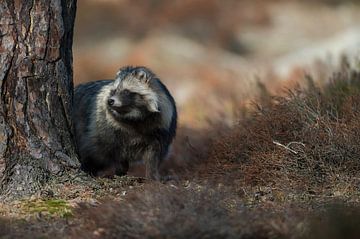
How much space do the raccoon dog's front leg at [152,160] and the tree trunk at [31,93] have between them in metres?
1.56

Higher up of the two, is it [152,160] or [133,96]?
[133,96]

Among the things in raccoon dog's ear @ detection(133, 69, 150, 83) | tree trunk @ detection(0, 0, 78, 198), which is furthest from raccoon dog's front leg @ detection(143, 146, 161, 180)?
tree trunk @ detection(0, 0, 78, 198)

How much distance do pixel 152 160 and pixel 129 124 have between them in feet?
1.57

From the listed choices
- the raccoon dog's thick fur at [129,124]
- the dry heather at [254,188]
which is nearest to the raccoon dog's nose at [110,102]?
the raccoon dog's thick fur at [129,124]

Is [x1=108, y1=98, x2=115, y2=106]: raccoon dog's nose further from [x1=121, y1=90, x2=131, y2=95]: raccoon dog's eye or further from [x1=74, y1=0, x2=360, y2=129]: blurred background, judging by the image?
[x1=74, y1=0, x2=360, y2=129]: blurred background

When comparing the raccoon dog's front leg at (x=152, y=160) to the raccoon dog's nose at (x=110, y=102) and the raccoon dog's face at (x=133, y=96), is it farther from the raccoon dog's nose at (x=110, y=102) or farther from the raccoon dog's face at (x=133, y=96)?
the raccoon dog's nose at (x=110, y=102)

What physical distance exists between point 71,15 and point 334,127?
9.52 ft

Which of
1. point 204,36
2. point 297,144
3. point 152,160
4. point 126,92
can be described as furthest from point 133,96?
point 204,36

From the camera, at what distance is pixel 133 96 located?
8.97 meters

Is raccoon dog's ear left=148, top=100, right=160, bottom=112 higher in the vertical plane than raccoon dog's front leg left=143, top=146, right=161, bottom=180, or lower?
higher

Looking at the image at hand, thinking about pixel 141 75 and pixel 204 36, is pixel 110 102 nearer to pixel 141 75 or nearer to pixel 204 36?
pixel 141 75

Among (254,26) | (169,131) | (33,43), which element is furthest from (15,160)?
(254,26)

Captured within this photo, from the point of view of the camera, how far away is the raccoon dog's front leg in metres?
9.05

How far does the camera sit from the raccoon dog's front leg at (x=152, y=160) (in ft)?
29.7
